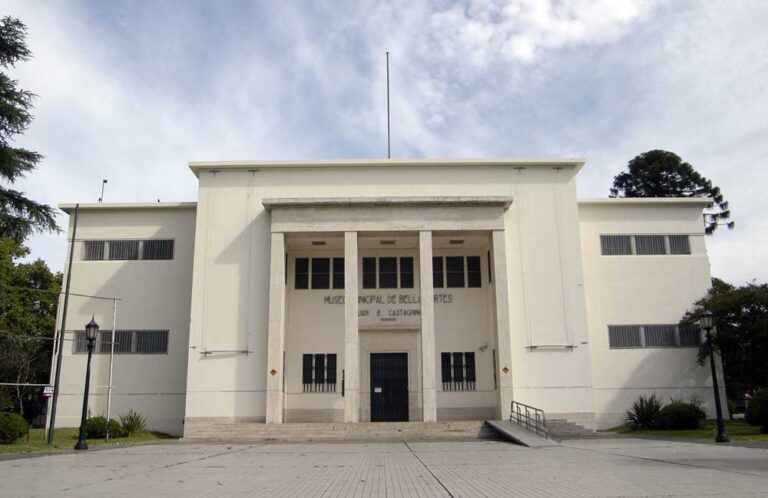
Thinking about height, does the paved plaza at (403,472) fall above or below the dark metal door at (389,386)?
below

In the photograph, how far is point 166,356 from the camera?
92.7 feet

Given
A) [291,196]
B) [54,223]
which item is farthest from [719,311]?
[54,223]

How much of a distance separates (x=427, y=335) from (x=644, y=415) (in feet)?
30.2

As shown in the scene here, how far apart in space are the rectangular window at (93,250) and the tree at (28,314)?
28.3 feet

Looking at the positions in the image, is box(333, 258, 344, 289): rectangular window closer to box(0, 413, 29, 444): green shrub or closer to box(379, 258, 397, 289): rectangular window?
box(379, 258, 397, 289): rectangular window

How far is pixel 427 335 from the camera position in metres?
24.9

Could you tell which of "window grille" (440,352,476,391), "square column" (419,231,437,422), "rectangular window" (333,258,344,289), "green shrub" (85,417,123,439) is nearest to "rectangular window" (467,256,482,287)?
"window grille" (440,352,476,391)

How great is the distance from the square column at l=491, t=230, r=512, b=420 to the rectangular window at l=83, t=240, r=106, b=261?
17.9 m

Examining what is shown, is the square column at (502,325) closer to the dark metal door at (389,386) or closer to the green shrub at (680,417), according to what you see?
the dark metal door at (389,386)

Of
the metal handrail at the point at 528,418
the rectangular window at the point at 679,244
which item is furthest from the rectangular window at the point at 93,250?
the rectangular window at the point at 679,244

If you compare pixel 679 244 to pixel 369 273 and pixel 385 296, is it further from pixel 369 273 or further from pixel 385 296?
pixel 369 273

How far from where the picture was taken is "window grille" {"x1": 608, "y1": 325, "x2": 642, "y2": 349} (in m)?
28.2

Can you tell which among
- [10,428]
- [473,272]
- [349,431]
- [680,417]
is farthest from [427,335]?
[10,428]

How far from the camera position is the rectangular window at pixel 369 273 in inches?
1143
